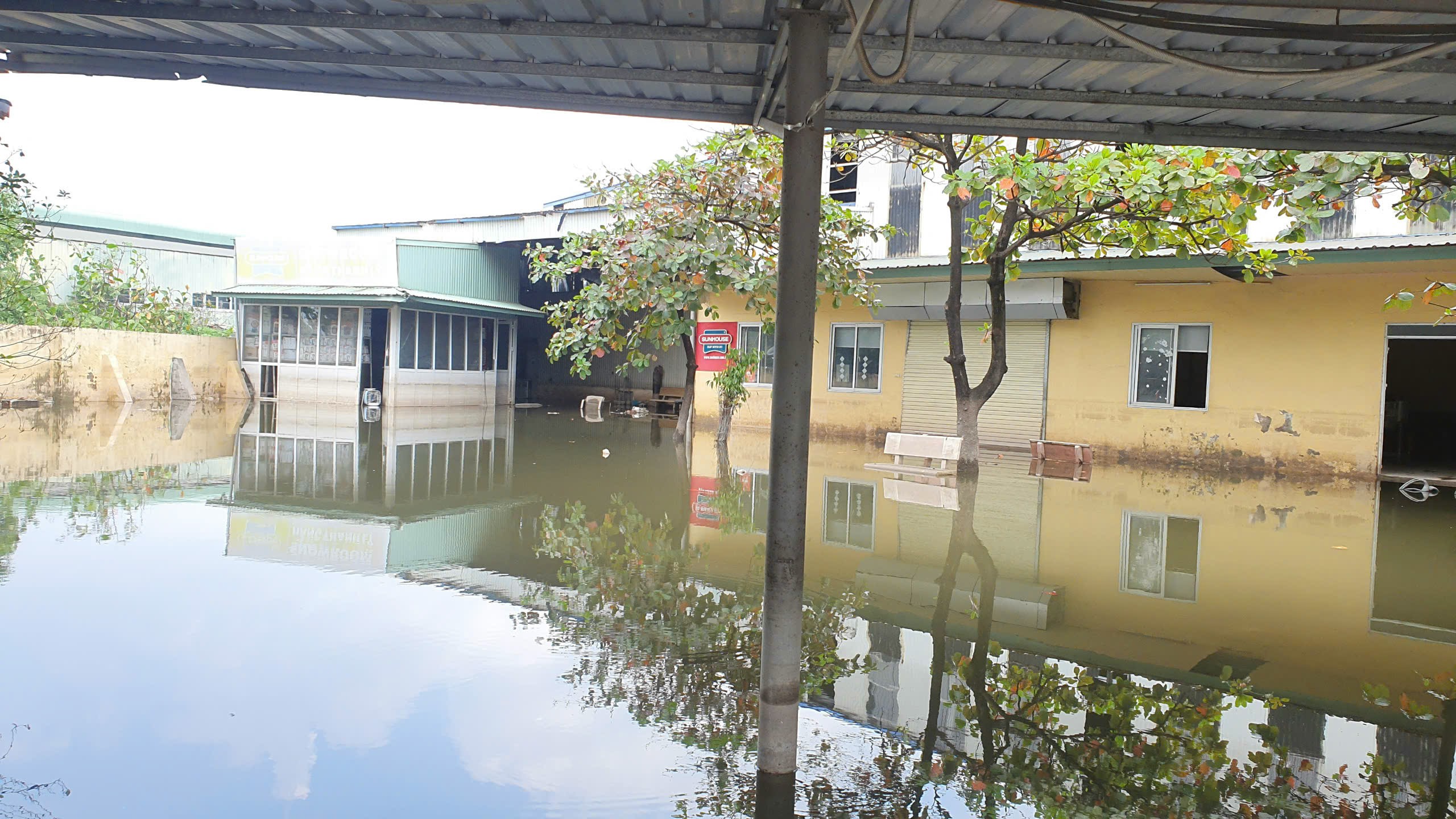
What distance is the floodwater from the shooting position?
405cm

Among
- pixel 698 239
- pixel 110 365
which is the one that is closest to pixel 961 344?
pixel 698 239

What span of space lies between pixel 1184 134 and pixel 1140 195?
182 inches

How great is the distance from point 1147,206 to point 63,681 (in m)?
10.5

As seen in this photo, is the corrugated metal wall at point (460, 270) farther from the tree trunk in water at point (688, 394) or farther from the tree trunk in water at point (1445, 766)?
the tree trunk in water at point (1445, 766)

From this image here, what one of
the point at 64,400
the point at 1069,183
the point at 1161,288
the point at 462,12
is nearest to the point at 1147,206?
the point at 1069,183

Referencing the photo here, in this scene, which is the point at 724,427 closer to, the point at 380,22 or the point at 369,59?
the point at 369,59

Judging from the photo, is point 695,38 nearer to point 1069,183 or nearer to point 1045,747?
point 1045,747

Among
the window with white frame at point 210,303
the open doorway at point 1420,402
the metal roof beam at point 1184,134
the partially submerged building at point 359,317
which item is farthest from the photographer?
the window with white frame at point 210,303

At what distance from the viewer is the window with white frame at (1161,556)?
7.91m

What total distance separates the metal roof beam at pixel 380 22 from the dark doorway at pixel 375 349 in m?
22.3

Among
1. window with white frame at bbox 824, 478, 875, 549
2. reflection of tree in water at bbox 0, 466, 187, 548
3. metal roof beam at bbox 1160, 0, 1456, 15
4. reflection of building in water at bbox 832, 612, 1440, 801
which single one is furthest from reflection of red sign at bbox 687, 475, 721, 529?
metal roof beam at bbox 1160, 0, 1456, 15

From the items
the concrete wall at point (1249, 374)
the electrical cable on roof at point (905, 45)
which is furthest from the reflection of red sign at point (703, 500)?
the concrete wall at point (1249, 374)

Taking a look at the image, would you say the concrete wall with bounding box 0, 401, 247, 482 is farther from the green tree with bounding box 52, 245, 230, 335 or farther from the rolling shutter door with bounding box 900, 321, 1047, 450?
the rolling shutter door with bounding box 900, 321, 1047, 450

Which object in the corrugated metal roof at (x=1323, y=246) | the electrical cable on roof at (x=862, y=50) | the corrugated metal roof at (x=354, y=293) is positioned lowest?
the electrical cable on roof at (x=862, y=50)
